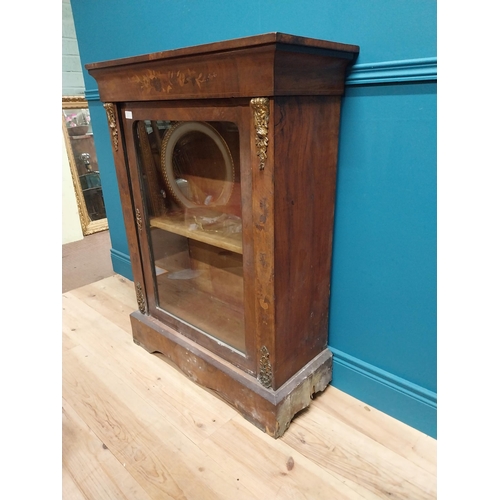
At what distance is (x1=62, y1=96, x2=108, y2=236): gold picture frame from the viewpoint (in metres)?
2.55

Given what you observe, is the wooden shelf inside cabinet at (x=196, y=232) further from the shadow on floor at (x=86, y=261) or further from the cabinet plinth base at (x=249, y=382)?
the shadow on floor at (x=86, y=261)

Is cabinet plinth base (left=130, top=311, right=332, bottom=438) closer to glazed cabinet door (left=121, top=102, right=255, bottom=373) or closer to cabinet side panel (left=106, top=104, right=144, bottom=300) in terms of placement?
glazed cabinet door (left=121, top=102, right=255, bottom=373)

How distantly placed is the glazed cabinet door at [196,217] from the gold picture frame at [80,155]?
1.61 metres

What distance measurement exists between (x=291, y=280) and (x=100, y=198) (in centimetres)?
226

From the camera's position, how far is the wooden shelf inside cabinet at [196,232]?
106 cm

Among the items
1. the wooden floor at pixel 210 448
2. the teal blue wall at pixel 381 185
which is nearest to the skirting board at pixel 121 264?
the wooden floor at pixel 210 448

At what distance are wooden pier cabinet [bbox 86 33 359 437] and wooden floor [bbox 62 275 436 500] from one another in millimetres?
65

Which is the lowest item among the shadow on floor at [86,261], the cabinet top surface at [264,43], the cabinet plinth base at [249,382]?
the cabinet plinth base at [249,382]

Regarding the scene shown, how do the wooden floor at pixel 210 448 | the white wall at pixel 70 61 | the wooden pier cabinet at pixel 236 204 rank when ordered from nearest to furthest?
Result: 1. the wooden pier cabinet at pixel 236 204
2. the wooden floor at pixel 210 448
3. the white wall at pixel 70 61

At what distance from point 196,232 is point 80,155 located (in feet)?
6.19

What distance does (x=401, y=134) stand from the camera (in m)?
0.91

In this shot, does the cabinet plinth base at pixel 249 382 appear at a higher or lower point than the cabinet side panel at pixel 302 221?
lower

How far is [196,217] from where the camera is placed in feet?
4.00

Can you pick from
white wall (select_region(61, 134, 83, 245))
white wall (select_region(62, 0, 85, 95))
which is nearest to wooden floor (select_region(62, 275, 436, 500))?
white wall (select_region(61, 134, 83, 245))
